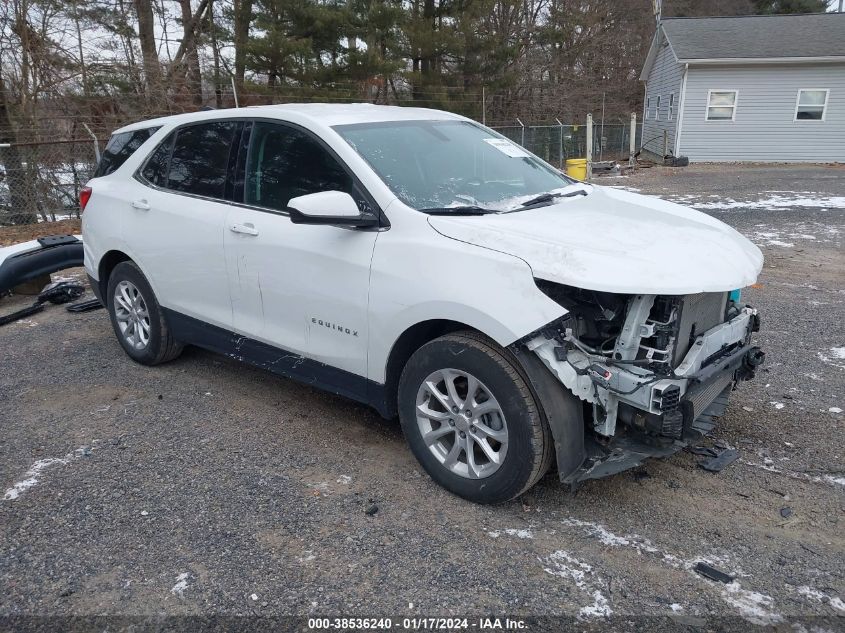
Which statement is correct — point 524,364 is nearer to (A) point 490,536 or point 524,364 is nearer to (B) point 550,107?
(A) point 490,536

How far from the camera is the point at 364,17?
20828mm

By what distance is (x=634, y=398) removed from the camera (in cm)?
283

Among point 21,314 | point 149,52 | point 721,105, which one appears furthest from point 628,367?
point 721,105

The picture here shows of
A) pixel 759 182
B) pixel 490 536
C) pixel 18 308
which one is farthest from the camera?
pixel 759 182

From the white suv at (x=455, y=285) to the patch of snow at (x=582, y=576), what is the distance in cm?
33

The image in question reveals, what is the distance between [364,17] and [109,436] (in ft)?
64.4

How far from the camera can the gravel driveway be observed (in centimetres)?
262

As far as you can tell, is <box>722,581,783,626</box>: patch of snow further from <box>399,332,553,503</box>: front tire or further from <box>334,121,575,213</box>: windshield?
<box>334,121,575,213</box>: windshield

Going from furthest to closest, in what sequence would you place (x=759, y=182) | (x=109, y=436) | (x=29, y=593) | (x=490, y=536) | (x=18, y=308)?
(x=759, y=182), (x=18, y=308), (x=109, y=436), (x=490, y=536), (x=29, y=593)

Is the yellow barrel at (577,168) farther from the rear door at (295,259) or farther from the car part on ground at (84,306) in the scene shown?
the rear door at (295,259)

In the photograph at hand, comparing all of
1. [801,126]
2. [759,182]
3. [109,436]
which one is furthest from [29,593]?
[801,126]

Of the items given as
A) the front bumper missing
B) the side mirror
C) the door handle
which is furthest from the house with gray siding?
the side mirror

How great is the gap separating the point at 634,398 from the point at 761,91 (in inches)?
892

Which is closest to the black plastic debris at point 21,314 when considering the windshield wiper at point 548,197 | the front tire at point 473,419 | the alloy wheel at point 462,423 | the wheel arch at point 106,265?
the wheel arch at point 106,265
